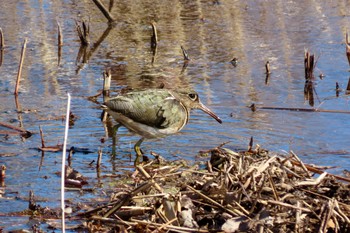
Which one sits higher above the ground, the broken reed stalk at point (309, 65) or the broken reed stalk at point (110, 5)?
the broken reed stalk at point (110, 5)

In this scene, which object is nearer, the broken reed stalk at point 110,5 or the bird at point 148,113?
the bird at point 148,113

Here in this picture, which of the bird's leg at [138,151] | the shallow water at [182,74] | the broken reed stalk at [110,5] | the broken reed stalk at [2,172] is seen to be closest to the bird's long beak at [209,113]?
the shallow water at [182,74]

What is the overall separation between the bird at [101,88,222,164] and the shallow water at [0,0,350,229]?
23 centimetres

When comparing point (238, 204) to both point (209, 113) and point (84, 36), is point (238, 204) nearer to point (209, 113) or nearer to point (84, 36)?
point (209, 113)

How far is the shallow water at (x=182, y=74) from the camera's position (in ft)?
24.4

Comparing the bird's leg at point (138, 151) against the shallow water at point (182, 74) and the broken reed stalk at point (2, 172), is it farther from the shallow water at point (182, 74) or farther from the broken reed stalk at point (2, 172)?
the broken reed stalk at point (2, 172)

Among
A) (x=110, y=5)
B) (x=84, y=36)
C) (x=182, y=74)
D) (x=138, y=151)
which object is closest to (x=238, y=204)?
(x=138, y=151)

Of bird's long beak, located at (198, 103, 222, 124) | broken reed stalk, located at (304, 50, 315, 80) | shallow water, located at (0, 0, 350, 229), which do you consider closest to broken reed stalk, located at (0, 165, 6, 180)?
shallow water, located at (0, 0, 350, 229)

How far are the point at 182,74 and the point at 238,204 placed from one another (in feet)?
17.8

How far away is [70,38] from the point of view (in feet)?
41.1

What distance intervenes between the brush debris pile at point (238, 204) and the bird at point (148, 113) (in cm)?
168

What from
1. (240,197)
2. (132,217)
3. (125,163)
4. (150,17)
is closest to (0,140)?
(125,163)

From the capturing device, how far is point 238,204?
524cm

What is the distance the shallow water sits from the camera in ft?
24.4
